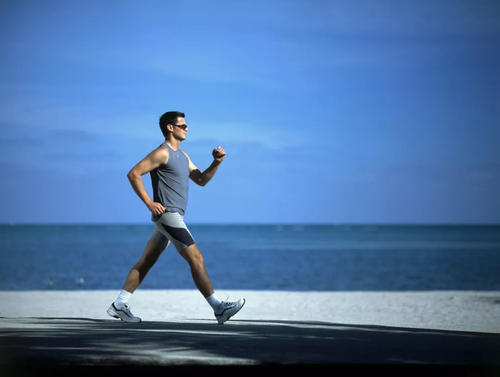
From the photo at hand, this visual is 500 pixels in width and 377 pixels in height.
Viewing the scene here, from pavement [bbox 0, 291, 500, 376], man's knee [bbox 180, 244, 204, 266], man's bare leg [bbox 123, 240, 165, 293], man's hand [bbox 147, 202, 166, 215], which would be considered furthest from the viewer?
man's bare leg [bbox 123, 240, 165, 293]

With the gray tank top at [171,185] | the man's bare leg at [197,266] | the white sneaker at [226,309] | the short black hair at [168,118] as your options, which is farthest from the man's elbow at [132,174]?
the white sneaker at [226,309]

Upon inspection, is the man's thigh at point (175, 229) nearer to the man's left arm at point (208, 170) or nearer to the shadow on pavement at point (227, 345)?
the man's left arm at point (208, 170)

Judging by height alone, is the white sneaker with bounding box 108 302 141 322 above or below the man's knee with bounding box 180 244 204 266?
below

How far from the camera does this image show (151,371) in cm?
448

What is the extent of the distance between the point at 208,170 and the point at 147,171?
668mm

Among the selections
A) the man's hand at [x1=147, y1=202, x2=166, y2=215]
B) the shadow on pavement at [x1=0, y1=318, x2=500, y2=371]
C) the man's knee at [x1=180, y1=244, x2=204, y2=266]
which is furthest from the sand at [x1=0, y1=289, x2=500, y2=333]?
the man's hand at [x1=147, y1=202, x2=166, y2=215]

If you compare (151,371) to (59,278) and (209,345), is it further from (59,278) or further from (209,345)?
(59,278)

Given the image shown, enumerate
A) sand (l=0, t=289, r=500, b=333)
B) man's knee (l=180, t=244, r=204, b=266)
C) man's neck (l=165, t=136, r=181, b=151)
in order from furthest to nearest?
1. sand (l=0, t=289, r=500, b=333)
2. man's neck (l=165, t=136, r=181, b=151)
3. man's knee (l=180, t=244, r=204, b=266)

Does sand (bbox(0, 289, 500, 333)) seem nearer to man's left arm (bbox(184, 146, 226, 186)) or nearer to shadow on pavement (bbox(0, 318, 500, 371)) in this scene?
man's left arm (bbox(184, 146, 226, 186))

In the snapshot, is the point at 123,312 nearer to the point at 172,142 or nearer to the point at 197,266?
the point at 197,266

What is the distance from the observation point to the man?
6711mm

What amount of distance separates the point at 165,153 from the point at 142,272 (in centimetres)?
117

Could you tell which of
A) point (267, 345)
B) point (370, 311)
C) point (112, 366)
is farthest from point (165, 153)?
point (370, 311)

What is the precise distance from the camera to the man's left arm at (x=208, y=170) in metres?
7.11
